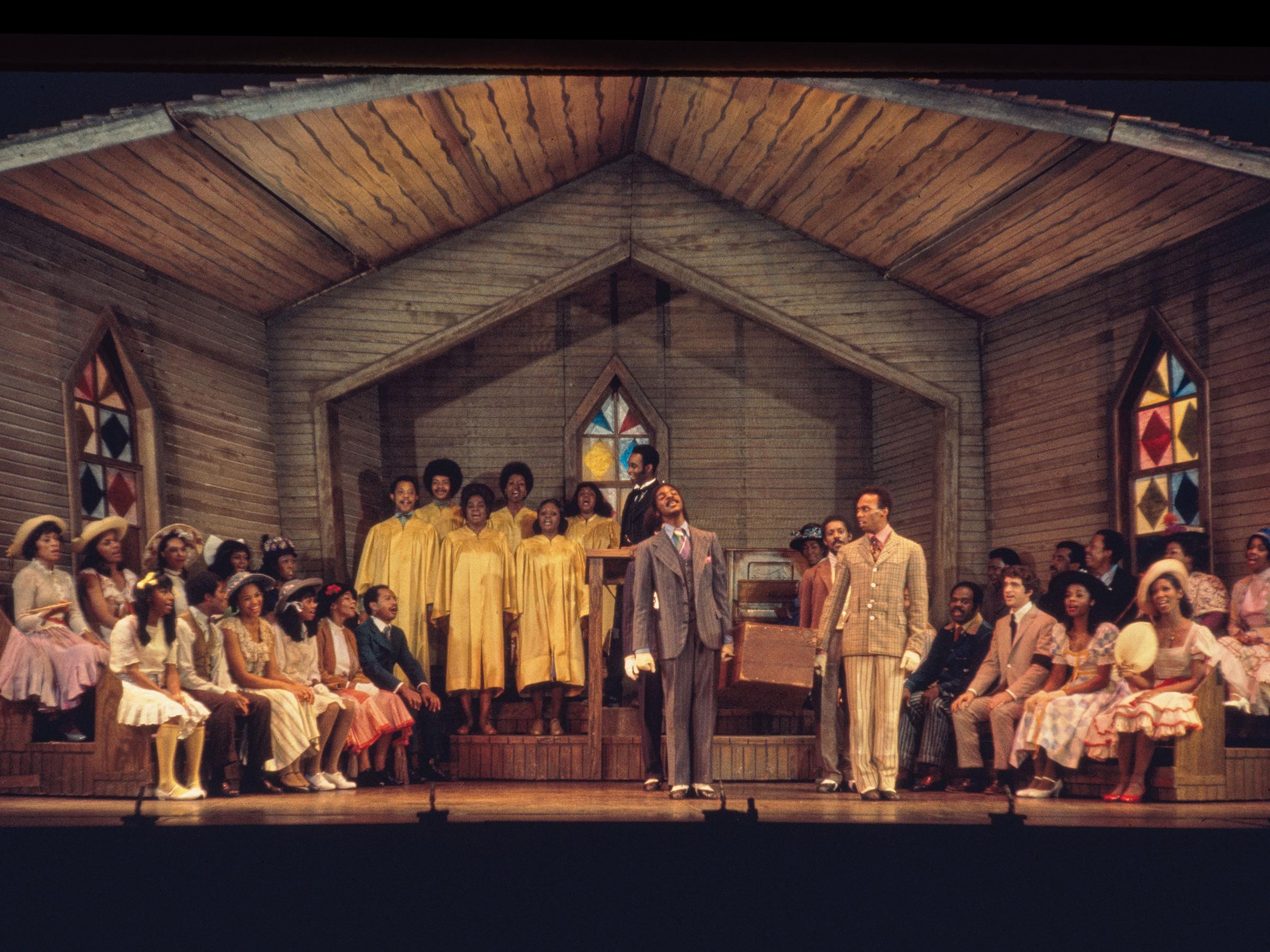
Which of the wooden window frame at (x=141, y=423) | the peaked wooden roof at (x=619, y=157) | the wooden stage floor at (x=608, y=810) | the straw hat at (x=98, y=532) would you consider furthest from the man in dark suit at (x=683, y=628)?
the wooden window frame at (x=141, y=423)

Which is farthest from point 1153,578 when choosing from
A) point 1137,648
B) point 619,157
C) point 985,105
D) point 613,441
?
point 613,441

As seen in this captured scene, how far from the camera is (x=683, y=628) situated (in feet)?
19.5

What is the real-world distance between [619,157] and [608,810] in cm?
556

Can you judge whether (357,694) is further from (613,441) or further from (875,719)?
(613,441)

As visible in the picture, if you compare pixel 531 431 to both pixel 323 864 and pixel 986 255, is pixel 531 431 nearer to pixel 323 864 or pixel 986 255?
pixel 986 255

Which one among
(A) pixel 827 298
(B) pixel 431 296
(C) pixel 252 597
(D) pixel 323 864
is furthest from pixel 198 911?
(A) pixel 827 298

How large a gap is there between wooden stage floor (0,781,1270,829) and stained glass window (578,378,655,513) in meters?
4.76

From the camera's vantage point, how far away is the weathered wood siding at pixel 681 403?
413 inches

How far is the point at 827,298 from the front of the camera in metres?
9.16

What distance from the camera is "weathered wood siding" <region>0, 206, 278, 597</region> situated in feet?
21.0

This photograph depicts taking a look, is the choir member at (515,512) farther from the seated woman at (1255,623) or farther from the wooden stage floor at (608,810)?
the seated woman at (1255,623)

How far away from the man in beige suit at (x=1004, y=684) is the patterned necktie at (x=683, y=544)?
173 centimetres

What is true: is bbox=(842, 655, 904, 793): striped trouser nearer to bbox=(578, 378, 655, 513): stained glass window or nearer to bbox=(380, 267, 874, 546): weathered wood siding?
bbox=(380, 267, 874, 546): weathered wood siding

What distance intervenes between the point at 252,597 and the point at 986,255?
5.11 metres
